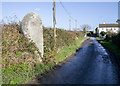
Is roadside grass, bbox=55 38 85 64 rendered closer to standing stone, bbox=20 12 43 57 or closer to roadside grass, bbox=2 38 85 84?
standing stone, bbox=20 12 43 57

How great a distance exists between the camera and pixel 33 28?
334 inches

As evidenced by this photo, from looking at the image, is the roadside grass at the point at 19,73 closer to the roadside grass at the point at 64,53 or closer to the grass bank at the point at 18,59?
the grass bank at the point at 18,59

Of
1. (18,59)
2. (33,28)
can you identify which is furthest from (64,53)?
(18,59)

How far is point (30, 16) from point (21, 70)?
3.72m

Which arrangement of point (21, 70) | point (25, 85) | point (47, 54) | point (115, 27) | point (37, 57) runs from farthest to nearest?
point (115, 27), point (47, 54), point (37, 57), point (21, 70), point (25, 85)

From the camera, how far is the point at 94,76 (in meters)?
7.23

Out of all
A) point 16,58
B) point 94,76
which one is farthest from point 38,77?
point 94,76

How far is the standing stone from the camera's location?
8.23 metres

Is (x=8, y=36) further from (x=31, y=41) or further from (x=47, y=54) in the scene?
(x=47, y=54)

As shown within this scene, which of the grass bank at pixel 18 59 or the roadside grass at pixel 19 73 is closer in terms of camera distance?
the roadside grass at pixel 19 73

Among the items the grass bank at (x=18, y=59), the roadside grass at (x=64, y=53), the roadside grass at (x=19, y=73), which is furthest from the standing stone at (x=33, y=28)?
the roadside grass at (x=64, y=53)

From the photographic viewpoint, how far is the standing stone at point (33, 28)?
823 centimetres

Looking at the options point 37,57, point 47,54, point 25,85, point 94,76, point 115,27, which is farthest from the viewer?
point 115,27

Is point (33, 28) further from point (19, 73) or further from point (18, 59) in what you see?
point (19, 73)
